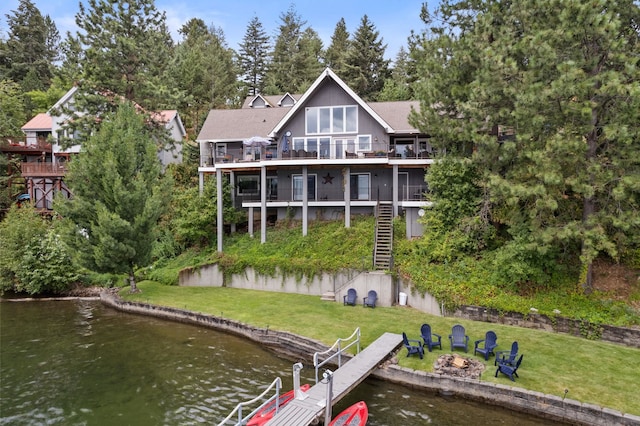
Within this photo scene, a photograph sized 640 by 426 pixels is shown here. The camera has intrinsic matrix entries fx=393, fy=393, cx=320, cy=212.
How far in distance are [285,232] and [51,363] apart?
51.0 feet

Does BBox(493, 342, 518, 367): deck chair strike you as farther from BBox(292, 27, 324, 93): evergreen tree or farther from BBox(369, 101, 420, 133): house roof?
BBox(292, 27, 324, 93): evergreen tree

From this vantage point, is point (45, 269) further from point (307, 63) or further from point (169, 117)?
point (307, 63)

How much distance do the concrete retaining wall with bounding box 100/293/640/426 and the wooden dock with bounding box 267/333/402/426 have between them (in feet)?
2.42

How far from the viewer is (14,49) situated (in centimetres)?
6153

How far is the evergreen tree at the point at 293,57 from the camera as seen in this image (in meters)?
56.4

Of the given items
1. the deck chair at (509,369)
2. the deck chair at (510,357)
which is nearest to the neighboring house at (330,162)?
the deck chair at (510,357)

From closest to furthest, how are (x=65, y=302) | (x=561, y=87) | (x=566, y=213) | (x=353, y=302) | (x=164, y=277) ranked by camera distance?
(x=561, y=87), (x=566, y=213), (x=353, y=302), (x=65, y=302), (x=164, y=277)

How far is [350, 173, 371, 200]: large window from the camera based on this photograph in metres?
29.4

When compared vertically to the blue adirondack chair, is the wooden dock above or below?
below

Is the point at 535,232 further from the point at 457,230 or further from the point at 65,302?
the point at 65,302

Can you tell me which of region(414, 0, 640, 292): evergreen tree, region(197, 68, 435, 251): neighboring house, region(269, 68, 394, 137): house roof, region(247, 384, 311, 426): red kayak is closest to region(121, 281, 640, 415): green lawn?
region(414, 0, 640, 292): evergreen tree

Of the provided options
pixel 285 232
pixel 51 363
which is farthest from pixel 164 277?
pixel 51 363

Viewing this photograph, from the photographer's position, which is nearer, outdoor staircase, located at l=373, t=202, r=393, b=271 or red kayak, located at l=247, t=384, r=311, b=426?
red kayak, located at l=247, t=384, r=311, b=426

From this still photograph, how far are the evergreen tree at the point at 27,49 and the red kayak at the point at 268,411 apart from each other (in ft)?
211
